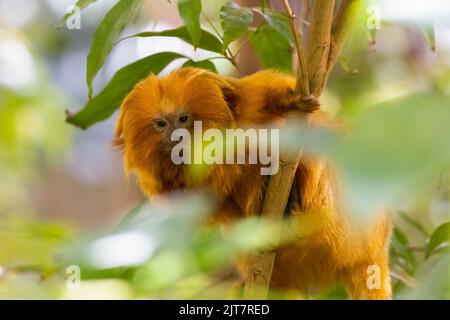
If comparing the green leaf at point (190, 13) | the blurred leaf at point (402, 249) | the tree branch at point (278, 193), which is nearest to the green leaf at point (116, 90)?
the green leaf at point (190, 13)

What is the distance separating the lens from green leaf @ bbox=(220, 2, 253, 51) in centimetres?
172

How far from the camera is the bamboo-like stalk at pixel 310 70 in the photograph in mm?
1515

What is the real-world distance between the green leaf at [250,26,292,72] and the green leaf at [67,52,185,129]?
291mm

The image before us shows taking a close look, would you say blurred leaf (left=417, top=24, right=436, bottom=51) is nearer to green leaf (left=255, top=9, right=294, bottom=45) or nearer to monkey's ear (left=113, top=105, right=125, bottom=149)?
green leaf (left=255, top=9, right=294, bottom=45)

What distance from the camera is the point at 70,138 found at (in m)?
4.55

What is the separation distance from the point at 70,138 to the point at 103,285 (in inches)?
155

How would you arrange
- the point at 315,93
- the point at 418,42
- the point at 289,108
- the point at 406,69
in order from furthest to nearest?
the point at 418,42 → the point at 406,69 → the point at 289,108 → the point at 315,93

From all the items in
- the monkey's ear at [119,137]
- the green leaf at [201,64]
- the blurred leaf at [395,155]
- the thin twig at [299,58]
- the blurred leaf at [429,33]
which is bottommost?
the blurred leaf at [395,155]

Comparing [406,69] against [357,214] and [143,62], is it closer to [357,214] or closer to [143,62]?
[143,62]

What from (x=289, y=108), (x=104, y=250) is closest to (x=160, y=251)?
(x=104, y=250)

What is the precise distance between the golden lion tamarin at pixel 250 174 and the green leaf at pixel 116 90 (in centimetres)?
4

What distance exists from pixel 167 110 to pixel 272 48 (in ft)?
1.36

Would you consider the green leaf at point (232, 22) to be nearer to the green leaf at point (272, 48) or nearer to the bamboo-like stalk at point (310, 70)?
the bamboo-like stalk at point (310, 70)

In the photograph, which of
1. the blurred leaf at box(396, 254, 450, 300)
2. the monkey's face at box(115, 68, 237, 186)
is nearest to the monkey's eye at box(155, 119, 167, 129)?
the monkey's face at box(115, 68, 237, 186)
